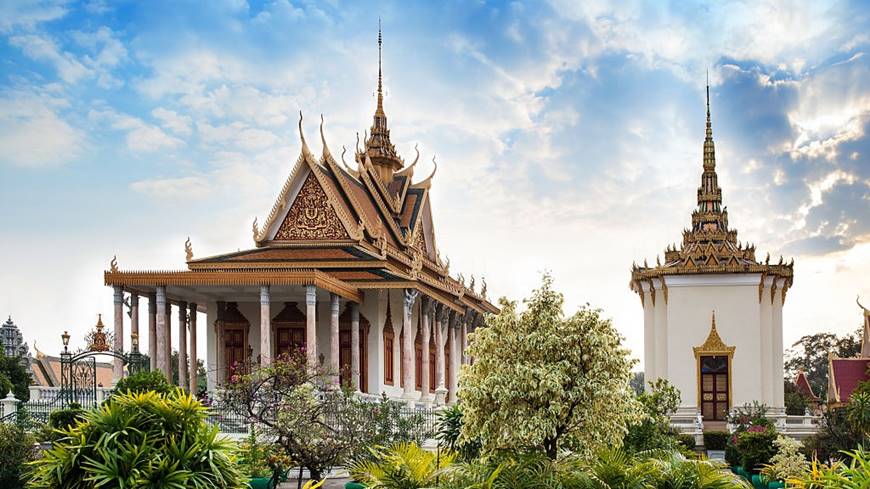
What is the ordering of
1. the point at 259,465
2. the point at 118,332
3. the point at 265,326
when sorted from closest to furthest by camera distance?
the point at 259,465
the point at 265,326
the point at 118,332

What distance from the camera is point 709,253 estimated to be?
118ft

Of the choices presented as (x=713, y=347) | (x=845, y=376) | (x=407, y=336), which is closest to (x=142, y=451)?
(x=407, y=336)

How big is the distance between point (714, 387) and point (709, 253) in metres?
4.17

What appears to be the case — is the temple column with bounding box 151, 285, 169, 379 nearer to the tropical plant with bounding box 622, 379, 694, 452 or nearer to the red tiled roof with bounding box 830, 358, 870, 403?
the tropical plant with bounding box 622, 379, 694, 452

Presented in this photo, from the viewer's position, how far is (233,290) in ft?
103

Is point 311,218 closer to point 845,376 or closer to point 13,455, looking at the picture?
point 13,455

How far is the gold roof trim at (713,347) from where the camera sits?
1393 inches

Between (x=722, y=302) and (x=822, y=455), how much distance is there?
11.3 m

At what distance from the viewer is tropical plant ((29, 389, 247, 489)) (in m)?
11.6

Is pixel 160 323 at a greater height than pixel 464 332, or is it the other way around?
pixel 160 323

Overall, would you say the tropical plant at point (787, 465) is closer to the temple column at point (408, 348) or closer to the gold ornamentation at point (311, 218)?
the temple column at point (408, 348)

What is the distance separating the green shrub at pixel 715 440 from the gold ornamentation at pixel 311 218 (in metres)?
11.8

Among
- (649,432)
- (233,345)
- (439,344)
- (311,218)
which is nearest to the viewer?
(649,432)

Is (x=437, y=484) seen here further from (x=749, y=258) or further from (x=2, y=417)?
(x=749, y=258)
